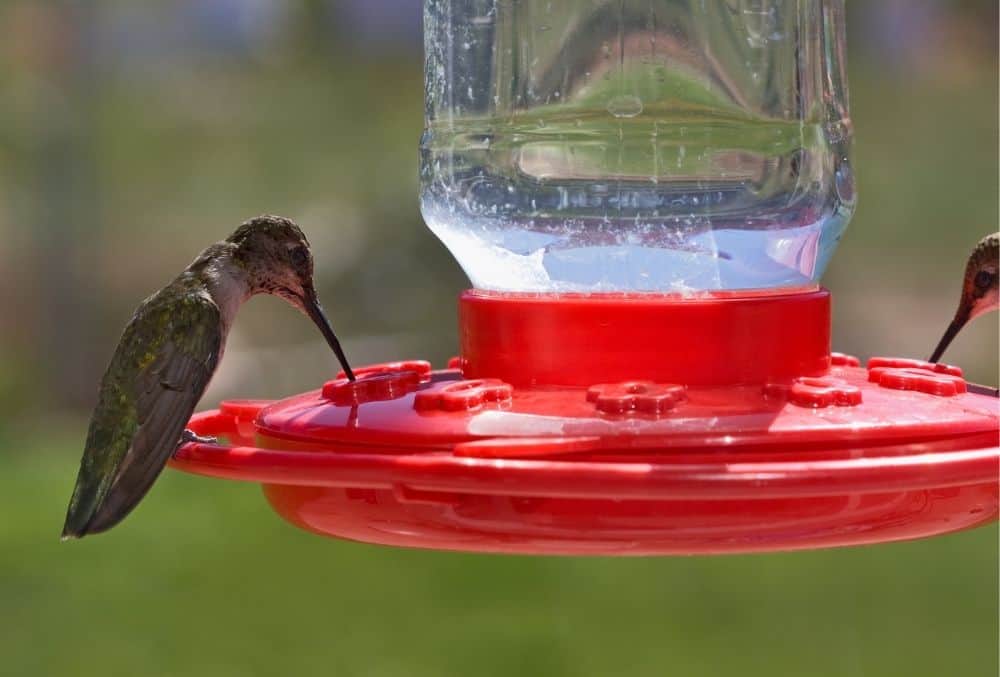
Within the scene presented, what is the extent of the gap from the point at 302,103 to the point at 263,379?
9.63 ft

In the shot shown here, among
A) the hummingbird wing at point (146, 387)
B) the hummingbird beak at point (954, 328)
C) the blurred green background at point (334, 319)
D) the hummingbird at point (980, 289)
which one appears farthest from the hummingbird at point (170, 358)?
the blurred green background at point (334, 319)

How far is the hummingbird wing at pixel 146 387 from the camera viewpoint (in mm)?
2910

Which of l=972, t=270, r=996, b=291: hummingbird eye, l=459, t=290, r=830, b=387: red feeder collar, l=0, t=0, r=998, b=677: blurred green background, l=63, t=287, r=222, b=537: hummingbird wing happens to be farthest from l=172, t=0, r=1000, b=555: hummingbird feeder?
l=0, t=0, r=998, b=677: blurred green background

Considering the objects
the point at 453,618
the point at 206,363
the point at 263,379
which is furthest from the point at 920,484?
the point at 263,379

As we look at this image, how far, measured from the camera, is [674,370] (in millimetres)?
2432

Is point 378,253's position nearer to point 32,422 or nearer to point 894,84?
point 32,422

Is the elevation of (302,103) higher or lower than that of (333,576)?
higher

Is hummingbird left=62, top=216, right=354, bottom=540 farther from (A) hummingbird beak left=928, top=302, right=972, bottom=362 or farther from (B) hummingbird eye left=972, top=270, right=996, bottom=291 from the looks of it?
(B) hummingbird eye left=972, top=270, right=996, bottom=291

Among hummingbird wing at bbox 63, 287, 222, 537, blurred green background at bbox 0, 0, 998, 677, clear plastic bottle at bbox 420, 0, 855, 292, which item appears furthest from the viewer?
blurred green background at bbox 0, 0, 998, 677

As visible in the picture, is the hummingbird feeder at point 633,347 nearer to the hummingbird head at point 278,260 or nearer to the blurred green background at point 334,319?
the hummingbird head at point 278,260

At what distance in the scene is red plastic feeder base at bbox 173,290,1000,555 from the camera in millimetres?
1975

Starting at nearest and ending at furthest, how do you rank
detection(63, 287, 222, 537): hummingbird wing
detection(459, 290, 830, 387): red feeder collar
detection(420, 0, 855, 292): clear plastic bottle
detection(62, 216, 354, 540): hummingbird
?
detection(459, 290, 830, 387): red feeder collar < detection(62, 216, 354, 540): hummingbird < detection(63, 287, 222, 537): hummingbird wing < detection(420, 0, 855, 292): clear plastic bottle

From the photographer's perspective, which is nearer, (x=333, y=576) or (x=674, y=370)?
(x=674, y=370)

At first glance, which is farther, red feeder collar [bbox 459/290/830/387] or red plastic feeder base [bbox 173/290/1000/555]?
red feeder collar [bbox 459/290/830/387]
